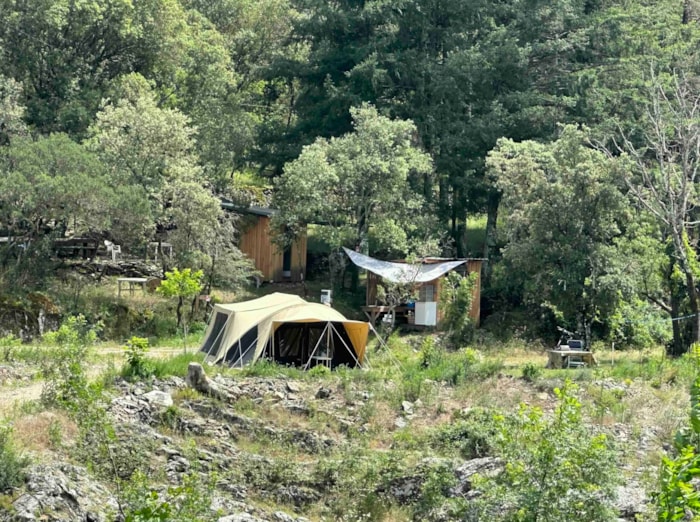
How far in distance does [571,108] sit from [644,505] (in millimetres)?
19297

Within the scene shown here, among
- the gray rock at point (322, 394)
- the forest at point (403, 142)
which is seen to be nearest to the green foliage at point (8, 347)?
the forest at point (403, 142)

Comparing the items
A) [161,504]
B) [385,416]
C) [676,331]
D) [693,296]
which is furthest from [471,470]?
[676,331]

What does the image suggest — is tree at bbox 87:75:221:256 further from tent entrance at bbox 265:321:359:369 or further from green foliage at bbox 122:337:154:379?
green foliage at bbox 122:337:154:379

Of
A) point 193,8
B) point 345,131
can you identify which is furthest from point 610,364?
→ point 193,8

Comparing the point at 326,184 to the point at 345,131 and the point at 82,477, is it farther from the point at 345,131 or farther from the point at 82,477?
the point at 82,477

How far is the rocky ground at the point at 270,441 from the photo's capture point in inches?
651

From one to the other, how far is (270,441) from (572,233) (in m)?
11.3

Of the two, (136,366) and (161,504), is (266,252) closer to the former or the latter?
(136,366)

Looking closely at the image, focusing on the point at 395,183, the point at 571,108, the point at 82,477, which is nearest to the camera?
the point at 82,477

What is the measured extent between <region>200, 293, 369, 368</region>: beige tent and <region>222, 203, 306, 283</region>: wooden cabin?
938cm

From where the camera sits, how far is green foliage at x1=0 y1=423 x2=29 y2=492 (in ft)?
51.4

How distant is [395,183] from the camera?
31812mm

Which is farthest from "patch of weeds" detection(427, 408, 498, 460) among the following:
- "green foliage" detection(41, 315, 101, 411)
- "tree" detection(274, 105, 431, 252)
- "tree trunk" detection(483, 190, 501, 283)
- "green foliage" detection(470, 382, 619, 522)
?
"tree trunk" detection(483, 190, 501, 283)

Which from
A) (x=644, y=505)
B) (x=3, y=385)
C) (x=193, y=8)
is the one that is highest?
(x=193, y=8)
